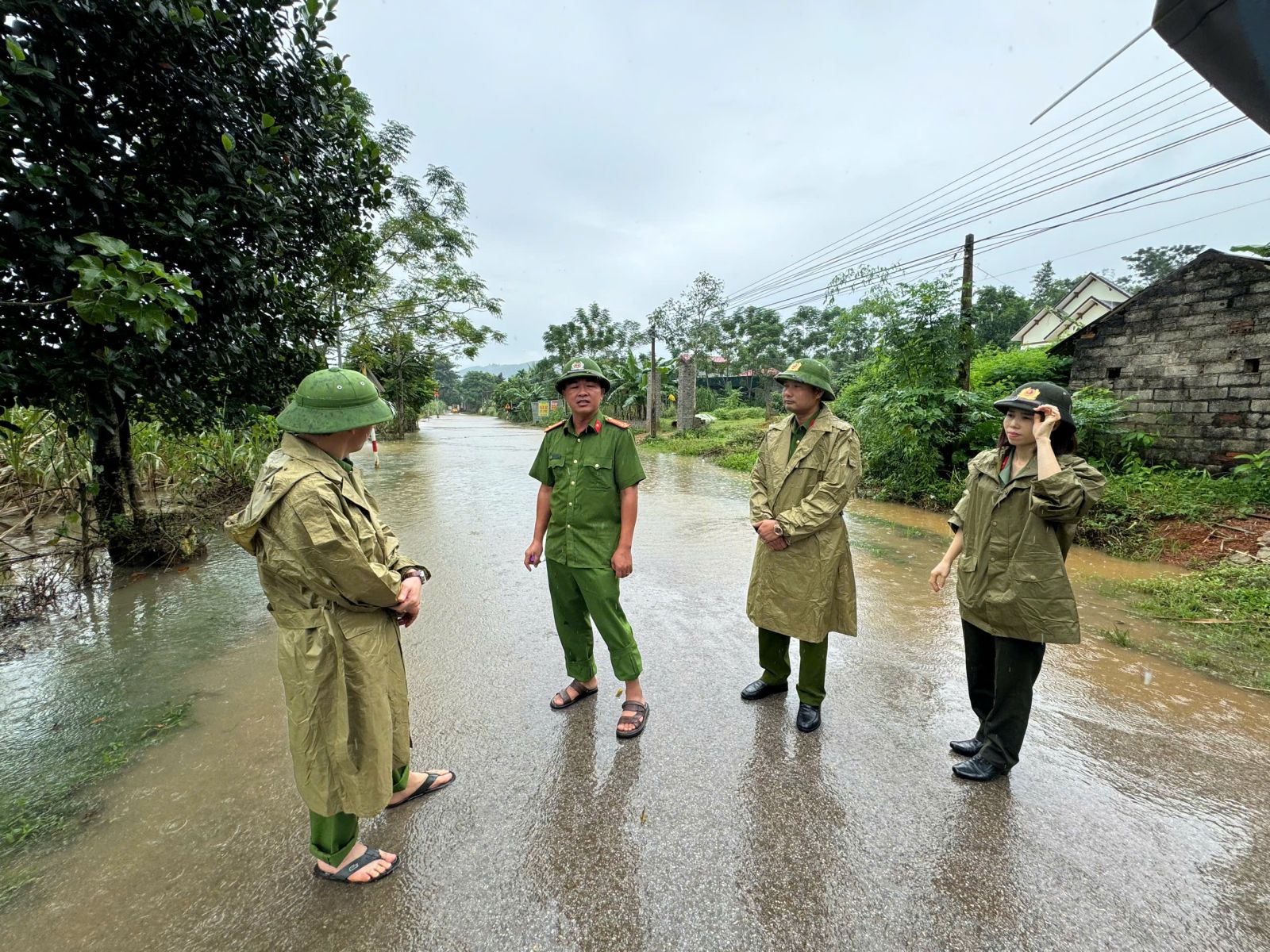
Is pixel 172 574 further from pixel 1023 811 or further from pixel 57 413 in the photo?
pixel 1023 811

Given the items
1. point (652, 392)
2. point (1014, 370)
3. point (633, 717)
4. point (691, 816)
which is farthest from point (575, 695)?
point (652, 392)

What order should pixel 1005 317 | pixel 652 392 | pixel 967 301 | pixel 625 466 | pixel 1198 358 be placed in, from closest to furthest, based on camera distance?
pixel 625 466
pixel 1198 358
pixel 967 301
pixel 652 392
pixel 1005 317

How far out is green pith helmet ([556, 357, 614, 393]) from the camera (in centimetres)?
263

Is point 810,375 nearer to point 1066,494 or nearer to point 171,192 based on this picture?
point 1066,494

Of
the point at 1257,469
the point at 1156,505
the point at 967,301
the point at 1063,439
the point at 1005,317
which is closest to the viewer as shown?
the point at 1063,439

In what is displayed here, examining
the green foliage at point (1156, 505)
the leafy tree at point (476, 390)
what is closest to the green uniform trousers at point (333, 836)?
the green foliage at point (1156, 505)

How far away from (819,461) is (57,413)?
14.3 ft

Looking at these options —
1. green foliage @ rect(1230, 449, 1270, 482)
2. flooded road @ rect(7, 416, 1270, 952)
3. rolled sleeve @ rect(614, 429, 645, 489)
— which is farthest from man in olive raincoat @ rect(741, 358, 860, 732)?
green foliage @ rect(1230, 449, 1270, 482)

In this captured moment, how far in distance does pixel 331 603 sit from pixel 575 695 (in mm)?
1594

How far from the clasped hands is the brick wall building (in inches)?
297

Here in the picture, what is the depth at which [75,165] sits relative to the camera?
8.66ft

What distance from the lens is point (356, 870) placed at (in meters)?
1.87

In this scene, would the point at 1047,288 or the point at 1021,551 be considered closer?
the point at 1021,551

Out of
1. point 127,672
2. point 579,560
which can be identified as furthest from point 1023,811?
point 127,672
